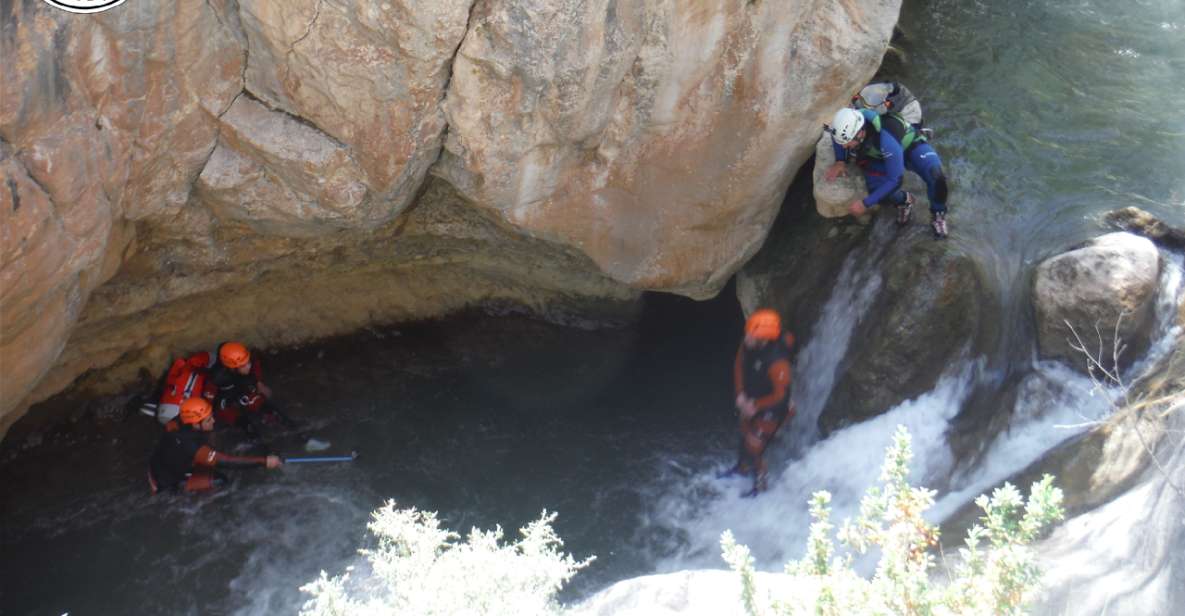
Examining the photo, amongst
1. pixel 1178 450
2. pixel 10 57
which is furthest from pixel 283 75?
pixel 1178 450

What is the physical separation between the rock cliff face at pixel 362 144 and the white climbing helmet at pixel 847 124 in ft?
0.82

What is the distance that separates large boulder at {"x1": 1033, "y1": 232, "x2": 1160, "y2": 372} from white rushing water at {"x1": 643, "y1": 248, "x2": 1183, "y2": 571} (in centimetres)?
11

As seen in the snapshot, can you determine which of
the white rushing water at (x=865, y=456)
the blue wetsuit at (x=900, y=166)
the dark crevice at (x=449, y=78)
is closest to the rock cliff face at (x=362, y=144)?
the dark crevice at (x=449, y=78)

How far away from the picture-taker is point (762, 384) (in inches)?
282

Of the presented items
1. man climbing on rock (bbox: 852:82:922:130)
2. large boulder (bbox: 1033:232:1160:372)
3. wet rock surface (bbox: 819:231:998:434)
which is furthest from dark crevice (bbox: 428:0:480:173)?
large boulder (bbox: 1033:232:1160:372)

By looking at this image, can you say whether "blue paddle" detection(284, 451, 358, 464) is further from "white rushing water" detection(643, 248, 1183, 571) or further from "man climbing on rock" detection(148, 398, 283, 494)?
"white rushing water" detection(643, 248, 1183, 571)

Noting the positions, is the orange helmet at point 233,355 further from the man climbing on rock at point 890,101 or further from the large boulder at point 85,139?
the man climbing on rock at point 890,101

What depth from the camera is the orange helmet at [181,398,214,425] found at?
23.8 ft

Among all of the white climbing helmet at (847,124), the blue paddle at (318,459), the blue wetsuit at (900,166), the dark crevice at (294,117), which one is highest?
the dark crevice at (294,117)

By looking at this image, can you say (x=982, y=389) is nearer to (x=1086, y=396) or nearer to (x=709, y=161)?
(x=1086, y=396)

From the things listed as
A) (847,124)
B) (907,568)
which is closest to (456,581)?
(907,568)

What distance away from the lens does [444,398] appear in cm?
845

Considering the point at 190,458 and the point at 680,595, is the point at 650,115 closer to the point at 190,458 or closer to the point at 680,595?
the point at 680,595

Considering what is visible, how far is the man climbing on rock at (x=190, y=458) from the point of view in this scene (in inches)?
286
